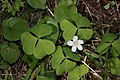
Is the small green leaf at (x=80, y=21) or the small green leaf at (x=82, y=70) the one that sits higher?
the small green leaf at (x=80, y=21)

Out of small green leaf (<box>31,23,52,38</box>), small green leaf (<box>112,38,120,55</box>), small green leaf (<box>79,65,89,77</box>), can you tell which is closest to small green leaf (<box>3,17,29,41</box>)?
small green leaf (<box>31,23,52,38</box>)

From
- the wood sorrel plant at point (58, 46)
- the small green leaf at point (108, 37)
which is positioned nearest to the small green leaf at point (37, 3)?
the wood sorrel plant at point (58, 46)

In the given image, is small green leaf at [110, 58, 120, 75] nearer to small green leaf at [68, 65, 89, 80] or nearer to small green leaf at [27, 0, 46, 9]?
small green leaf at [68, 65, 89, 80]

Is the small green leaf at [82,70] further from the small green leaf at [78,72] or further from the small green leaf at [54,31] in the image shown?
the small green leaf at [54,31]

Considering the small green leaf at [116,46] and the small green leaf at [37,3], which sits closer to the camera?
the small green leaf at [116,46]

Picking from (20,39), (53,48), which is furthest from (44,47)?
(20,39)

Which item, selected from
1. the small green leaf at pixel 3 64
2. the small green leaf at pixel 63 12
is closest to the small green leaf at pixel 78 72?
the small green leaf at pixel 63 12

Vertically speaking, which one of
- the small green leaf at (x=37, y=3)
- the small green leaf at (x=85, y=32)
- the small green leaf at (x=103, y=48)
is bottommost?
the small green leaf at (x=103, y=48)

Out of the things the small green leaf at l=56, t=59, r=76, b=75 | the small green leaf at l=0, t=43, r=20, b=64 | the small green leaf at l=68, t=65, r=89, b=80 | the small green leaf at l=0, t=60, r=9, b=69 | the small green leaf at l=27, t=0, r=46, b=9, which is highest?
the small green leaf at l=27, t=0, r=46, b=9
